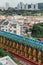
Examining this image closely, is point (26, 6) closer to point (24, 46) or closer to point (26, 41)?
point (24, 46)

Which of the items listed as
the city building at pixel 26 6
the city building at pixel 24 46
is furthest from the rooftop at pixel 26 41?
the city building at pixel 26 6

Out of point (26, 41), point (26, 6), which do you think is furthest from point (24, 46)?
point (26, 6)

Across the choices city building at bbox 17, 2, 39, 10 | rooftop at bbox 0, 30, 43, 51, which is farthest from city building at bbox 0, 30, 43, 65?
city building at bbox 17, 2, 39, 10

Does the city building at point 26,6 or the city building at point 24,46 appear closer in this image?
the city building at point 24,46

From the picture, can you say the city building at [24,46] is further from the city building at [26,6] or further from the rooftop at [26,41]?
the city building at [26,6]

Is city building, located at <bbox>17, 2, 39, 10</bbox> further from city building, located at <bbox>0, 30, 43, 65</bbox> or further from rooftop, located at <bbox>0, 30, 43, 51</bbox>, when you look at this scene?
rooftop, located at <bbox>0, 30, 43, 51</bbox>

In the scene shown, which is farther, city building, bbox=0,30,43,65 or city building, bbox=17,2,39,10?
city building, bbox=17,2,39,10

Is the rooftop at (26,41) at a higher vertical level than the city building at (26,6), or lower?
lower

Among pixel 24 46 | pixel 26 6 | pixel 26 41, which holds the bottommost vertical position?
pixel 24 46

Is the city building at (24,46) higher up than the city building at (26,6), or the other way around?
the city building at (26,6)

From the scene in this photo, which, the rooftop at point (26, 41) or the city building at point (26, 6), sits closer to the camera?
the rooftop at point (26, 41)

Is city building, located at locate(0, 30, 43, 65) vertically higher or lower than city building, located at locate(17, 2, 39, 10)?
lower
